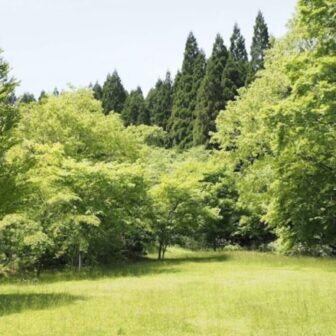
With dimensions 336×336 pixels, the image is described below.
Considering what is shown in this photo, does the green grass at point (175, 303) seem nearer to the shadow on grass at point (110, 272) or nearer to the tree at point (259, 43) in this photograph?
the shadow on grass at point (110, 272)

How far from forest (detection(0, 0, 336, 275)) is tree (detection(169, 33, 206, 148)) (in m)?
16.9

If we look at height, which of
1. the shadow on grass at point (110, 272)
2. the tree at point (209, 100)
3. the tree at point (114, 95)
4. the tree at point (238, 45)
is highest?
the tree at point (238, 45)

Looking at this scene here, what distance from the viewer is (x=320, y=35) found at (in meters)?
20.5

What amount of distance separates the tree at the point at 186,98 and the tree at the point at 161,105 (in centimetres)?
403

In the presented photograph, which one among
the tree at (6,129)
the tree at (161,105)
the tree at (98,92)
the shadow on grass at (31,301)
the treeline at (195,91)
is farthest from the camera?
the tree at (98,92)

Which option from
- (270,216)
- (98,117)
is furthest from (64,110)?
(270,216)

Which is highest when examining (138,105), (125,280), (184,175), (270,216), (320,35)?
(138,105)

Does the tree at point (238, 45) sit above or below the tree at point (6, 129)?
above

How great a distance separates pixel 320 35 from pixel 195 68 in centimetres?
5417

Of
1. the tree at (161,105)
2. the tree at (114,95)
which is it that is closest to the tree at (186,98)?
the tree at (161,105)

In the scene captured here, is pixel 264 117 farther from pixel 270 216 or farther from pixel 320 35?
pixel 270 216

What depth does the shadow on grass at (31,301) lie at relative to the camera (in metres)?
13.6

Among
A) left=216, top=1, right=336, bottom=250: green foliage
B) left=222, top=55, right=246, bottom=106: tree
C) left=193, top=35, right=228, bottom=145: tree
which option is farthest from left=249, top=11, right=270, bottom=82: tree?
left=216, top=1, right=336, bottom=250: green foliage

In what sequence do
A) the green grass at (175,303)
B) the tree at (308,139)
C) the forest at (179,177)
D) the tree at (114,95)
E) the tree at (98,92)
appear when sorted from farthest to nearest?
the tree at (98,92) < the tree at (114,95) < the forest at (179,177) < the tree at (308,139) < the green grass at (175,303)
